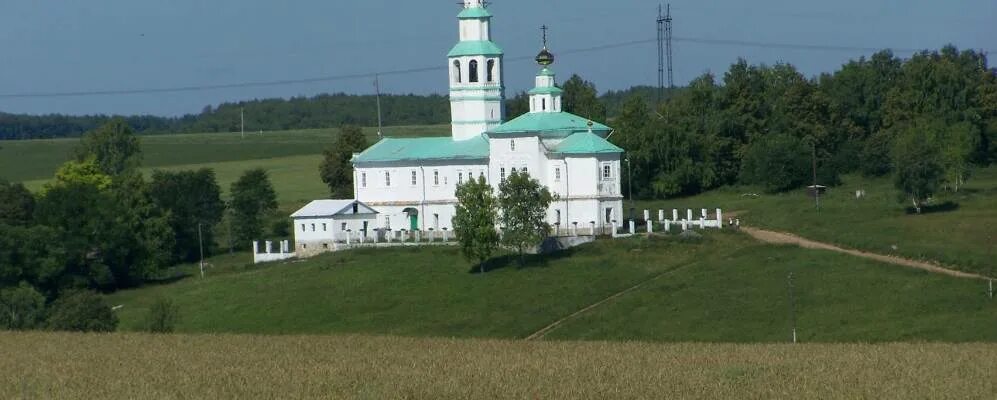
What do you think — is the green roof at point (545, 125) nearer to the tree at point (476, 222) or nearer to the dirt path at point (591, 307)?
the tree at point (476, 222)

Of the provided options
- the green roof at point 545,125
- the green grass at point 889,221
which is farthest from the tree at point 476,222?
the green grass at point 889,221

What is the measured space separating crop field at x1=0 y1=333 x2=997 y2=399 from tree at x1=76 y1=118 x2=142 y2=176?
6188 centimetres

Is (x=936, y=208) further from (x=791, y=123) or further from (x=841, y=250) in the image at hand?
(x=791, y=123)

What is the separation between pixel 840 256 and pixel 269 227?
3677cm

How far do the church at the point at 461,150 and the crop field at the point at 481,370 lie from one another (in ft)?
106

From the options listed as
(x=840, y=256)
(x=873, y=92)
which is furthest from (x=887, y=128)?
(x=840, y=256)

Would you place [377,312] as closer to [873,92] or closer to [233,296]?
[233,296]

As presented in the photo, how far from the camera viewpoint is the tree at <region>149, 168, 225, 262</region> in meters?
93.3

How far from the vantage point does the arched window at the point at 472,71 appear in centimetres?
8693

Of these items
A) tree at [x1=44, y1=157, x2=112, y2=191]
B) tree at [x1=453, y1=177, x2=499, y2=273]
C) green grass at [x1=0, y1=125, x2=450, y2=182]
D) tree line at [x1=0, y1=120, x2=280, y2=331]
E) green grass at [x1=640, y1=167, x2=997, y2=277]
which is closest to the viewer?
green grass at [x1=640, y1=167, x2=997, y2=277]

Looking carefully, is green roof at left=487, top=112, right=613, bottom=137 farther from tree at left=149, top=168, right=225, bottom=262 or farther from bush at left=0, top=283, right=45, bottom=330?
bush at left=0, top=283, right=45, bottom=330

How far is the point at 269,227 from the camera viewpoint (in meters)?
98.4

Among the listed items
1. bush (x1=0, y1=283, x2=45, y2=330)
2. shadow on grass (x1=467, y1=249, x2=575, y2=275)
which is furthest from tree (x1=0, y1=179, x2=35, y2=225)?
shadow on grass (x1=467, y1=249, x2=575, y2=275)

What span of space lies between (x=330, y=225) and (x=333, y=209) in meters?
0.82
